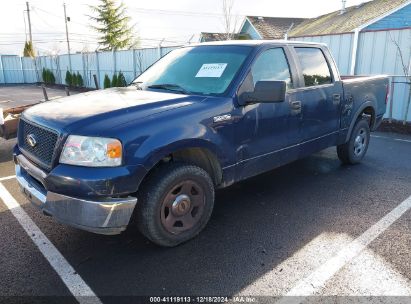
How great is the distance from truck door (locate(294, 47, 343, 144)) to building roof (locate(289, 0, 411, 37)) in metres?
15.8

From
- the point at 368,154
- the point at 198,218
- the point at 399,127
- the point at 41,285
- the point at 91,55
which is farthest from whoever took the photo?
the point at 91,55

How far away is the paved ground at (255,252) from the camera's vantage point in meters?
2.82

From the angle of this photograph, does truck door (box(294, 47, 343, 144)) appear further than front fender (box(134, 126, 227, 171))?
Yes

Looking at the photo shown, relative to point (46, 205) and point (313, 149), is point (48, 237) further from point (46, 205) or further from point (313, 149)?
point (313, 149)

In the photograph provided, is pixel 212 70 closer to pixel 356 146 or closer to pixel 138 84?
pixel 138 84

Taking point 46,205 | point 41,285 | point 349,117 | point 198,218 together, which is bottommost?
point 41,285

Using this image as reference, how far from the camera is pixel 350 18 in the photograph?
81.3 ft

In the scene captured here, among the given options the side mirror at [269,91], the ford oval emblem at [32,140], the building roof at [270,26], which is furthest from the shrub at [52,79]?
the side mirror at [269,91]

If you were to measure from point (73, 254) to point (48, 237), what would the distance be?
488 mm

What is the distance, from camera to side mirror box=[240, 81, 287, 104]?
11.1 feet

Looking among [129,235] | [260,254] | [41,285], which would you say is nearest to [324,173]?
[260,254]

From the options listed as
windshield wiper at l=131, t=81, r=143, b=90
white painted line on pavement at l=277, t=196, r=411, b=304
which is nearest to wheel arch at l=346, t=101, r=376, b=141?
white painted line on pavement at l=277, t=196, r=411, b=304

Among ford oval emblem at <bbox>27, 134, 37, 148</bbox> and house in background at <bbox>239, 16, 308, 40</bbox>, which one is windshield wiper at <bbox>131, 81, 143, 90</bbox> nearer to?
ford oval emblem at <bbox>27, 134, 37, 148</bbox>

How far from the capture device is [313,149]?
4.74 m
